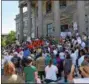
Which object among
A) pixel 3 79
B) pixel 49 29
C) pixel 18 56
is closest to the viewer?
pixel 3 79

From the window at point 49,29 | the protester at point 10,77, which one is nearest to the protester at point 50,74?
the protester at point 10,77

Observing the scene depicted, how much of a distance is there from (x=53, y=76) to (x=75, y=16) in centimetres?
3018

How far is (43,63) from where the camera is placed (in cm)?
1311

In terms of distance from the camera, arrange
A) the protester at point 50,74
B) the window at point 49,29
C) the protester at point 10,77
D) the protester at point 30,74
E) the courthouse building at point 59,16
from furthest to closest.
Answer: the window at point 49,29, the courthouse building at point 59,16, the protester at point 50,74, the protester at point 30,74, the protester at point 10,77

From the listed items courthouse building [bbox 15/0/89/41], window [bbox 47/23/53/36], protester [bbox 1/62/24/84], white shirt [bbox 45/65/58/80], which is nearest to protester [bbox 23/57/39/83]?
protester [bbox 1/62/24/84]

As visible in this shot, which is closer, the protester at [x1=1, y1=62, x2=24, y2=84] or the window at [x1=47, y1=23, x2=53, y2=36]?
the protester at [x1=1, y1=62, x2=24, y2=84]

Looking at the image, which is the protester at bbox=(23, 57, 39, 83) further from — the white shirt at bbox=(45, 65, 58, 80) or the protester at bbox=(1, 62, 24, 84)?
the white shirt at bbox=(45, 65, 58, 80)

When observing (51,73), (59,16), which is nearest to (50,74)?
(51,73)

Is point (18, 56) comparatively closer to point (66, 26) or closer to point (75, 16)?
point (75, 16)

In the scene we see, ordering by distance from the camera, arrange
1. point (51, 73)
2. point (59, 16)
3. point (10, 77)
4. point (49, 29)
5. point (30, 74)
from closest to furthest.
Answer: point (10, 77) < point (30, 74) < point (51, 73) < point (59, 16) < point (49, 29)

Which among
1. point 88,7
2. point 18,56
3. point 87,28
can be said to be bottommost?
point 18,56

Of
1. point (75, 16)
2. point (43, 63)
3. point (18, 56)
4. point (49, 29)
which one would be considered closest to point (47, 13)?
point (49, 29)

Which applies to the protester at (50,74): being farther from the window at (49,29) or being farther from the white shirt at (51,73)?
the window at (49,29)

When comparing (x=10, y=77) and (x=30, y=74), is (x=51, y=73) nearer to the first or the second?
(x=30, y=74)
